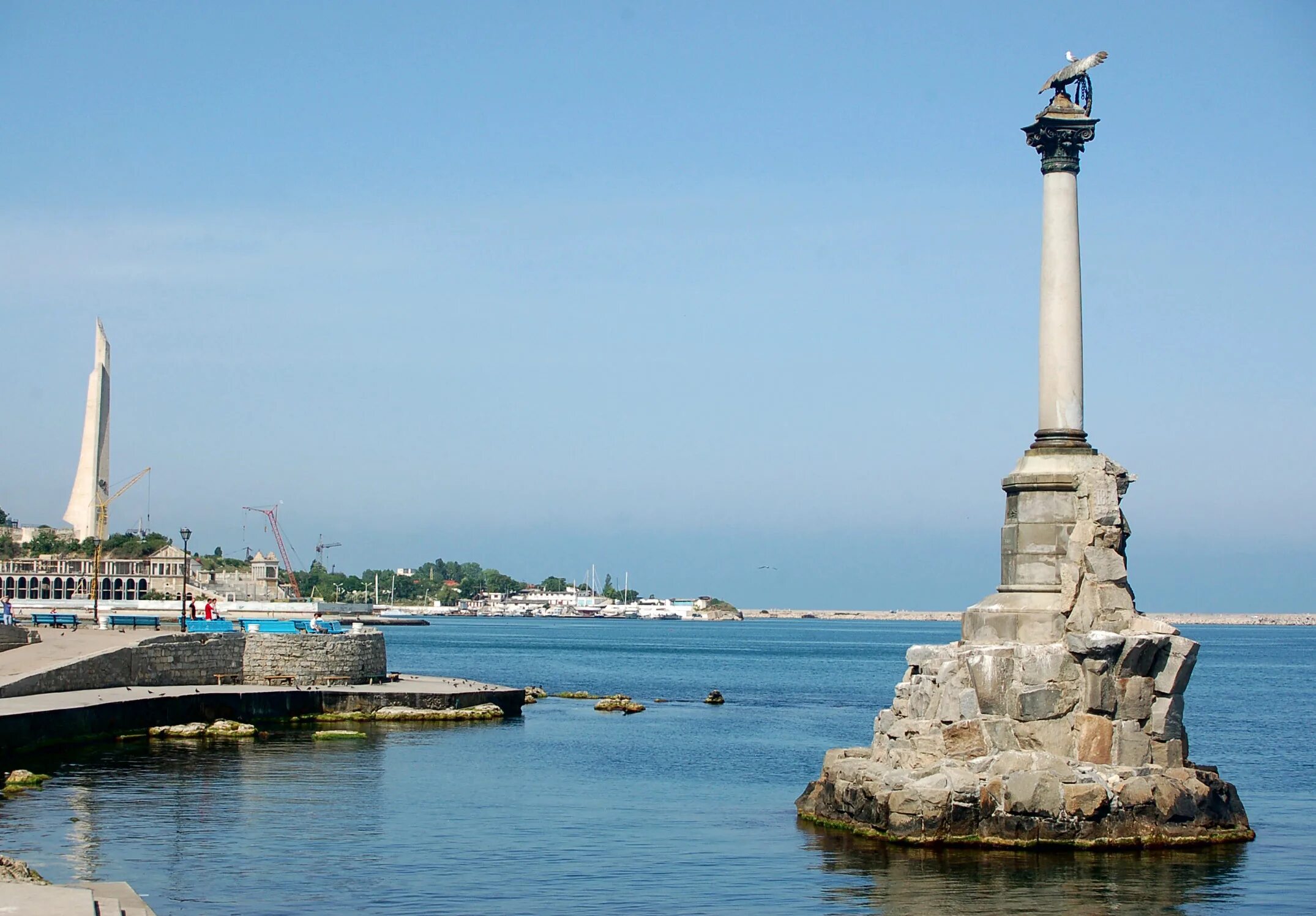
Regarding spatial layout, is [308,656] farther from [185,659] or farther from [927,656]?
[927,656]

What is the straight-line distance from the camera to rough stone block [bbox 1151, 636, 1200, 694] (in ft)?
69.2

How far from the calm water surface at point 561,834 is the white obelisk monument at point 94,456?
7300cm

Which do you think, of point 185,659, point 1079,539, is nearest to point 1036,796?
point 1079,539

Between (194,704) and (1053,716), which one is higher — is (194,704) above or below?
below

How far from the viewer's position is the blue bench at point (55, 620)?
47.6 meters

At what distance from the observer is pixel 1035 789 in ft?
66.3

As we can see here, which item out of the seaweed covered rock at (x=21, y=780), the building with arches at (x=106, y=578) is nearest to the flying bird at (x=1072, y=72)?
the seaweed covered rock at (x=21, y=780)

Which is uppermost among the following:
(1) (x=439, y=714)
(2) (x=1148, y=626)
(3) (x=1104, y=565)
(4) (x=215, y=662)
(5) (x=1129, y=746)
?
(3) (x=1104, y=565)

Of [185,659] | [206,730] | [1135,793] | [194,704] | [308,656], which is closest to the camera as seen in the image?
[1135,793]

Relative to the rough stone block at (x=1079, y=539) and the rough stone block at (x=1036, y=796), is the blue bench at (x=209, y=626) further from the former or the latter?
the rough stone block at (x=1036, y=796)

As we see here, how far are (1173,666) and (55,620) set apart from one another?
39.0m

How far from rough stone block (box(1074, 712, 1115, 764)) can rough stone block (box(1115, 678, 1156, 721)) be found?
0.28 meters

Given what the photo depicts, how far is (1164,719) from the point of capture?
21031 mm

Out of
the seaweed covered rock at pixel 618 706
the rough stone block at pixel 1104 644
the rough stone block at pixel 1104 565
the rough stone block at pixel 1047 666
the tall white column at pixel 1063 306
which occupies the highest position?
the tall white column at pixel 1063 306
